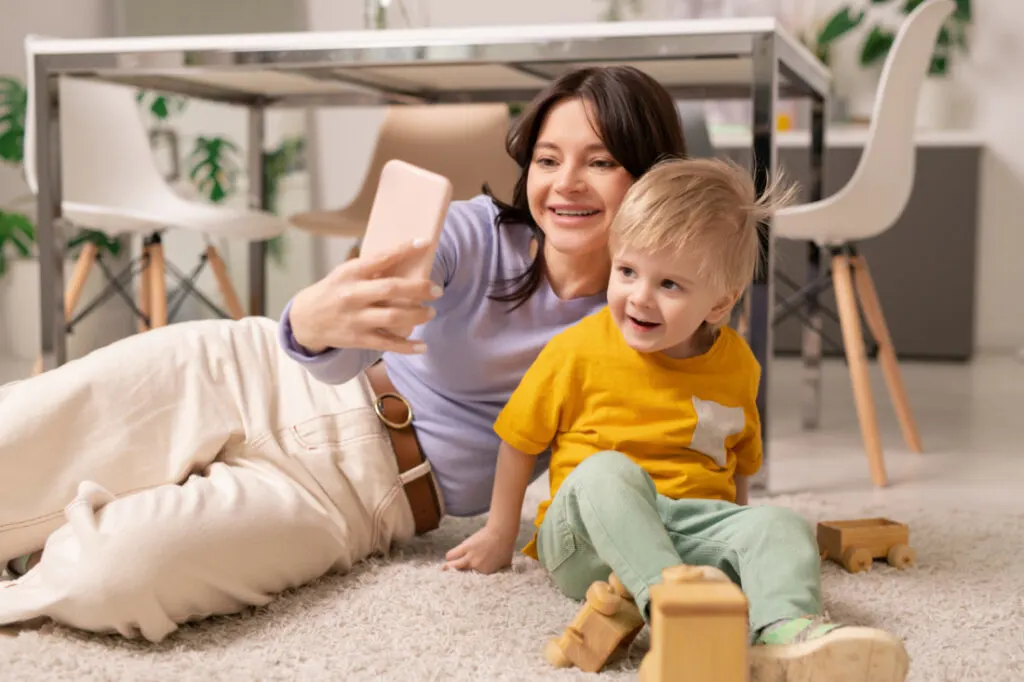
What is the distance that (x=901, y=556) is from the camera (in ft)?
4.30

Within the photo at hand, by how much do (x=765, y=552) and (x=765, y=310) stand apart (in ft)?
2.30

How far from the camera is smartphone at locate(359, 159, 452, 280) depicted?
98 cm

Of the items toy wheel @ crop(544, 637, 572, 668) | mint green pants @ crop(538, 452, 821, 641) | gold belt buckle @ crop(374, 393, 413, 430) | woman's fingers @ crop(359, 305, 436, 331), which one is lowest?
toy wheel @ crop(544, 637, 572, 668)

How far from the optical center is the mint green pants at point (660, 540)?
0.94m

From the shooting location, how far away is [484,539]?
1200 millimetres

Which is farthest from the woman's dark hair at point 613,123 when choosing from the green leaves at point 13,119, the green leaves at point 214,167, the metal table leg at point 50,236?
the green leaves at point 214,167

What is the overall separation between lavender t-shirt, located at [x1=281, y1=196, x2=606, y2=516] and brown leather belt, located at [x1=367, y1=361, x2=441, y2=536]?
0.02 meters

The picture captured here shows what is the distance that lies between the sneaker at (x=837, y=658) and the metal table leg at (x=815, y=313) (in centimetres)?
155

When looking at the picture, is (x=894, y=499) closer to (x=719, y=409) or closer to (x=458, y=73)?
(x=719, y=409)

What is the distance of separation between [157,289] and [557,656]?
1.59 metres

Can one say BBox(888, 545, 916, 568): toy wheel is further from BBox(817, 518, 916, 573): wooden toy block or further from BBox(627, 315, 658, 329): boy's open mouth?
BBox(627, 315, 658, 329): boy's open mouth

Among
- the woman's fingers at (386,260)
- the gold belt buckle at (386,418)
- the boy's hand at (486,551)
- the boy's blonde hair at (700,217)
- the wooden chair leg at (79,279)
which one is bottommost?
the boy's hand at (486,551)

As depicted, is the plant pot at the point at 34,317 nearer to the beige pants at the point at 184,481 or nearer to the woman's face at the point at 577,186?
the beige pants at the point at 184,481

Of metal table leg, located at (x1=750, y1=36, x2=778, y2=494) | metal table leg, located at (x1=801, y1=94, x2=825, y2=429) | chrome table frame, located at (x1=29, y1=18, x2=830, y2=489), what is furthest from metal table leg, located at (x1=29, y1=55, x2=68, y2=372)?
metal table leg, located at (x1=801, y1=94, x2=825, y2=429)
